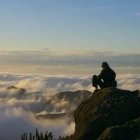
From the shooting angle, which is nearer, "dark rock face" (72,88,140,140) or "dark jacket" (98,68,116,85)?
"dark rock face" (72,88,140,140)

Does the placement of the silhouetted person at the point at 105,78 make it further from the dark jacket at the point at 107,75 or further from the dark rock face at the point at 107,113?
the dark rock face at the point at 107,113

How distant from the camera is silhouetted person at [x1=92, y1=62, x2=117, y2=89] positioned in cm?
4816

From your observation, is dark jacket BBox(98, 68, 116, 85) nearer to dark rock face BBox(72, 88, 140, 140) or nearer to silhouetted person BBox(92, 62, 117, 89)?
silhouetted person BBox(92, 62, 117, 89)

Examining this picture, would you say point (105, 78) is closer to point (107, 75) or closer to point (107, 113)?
point (107, 75)

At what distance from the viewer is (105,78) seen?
4831 cm

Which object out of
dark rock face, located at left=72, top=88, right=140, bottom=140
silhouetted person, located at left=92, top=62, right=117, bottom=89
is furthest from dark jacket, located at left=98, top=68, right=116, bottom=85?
dark rock face, located at left=72, top=88, right=140, bottom=140

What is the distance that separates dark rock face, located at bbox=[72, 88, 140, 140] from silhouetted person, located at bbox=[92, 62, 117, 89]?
3.22m

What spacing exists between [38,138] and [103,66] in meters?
8.35

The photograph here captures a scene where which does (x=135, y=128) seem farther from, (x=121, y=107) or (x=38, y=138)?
(x=38, y=138)

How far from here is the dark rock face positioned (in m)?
42.0

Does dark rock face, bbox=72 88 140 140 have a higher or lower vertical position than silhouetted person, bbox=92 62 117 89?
lower

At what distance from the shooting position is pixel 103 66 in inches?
1906

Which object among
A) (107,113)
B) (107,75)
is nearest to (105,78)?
(107,75)

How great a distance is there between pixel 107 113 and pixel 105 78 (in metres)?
6.26
